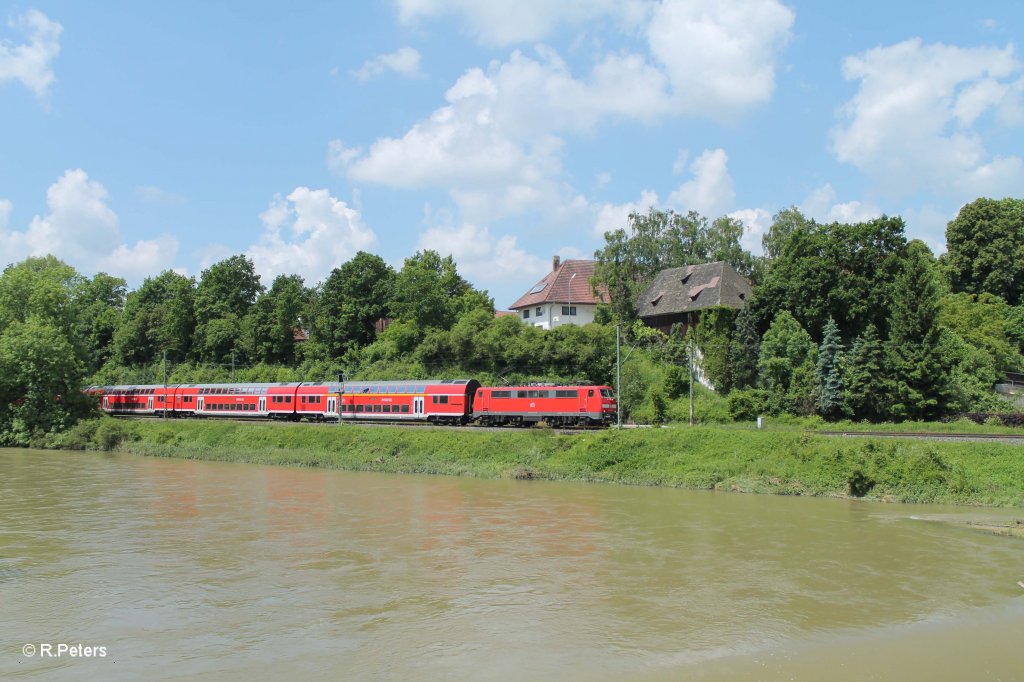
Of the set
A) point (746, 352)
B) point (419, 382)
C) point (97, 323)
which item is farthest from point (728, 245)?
point (97, 323)

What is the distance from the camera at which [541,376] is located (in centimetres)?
6012

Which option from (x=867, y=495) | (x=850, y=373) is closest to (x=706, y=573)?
(x=867, y=495)

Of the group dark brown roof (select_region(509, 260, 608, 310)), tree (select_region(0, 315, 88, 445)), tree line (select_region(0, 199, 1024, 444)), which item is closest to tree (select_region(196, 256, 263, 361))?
tree line (select_region(0, 199, 1024, 444))

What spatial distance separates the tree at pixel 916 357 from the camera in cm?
4309

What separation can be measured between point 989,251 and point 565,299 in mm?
36268

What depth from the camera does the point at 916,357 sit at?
43219mm

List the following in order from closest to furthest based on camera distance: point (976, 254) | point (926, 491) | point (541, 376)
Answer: point (926, 491) < point (541, 376) < point (976, 254)

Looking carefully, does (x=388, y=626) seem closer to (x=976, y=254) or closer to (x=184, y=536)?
(x=184, y=536)

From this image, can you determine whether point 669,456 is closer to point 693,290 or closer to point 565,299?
point 693,290

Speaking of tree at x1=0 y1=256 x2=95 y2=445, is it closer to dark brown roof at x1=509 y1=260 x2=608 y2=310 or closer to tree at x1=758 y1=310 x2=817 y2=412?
dark brown roof at x1=509 y1=260 x2=608 y2=310

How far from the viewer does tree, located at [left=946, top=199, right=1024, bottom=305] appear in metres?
64.1

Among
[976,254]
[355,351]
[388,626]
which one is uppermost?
[976,254]

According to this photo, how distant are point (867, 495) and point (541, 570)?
17375 millimetres

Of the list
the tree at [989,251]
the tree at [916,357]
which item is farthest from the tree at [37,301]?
the tree at [989,251]
